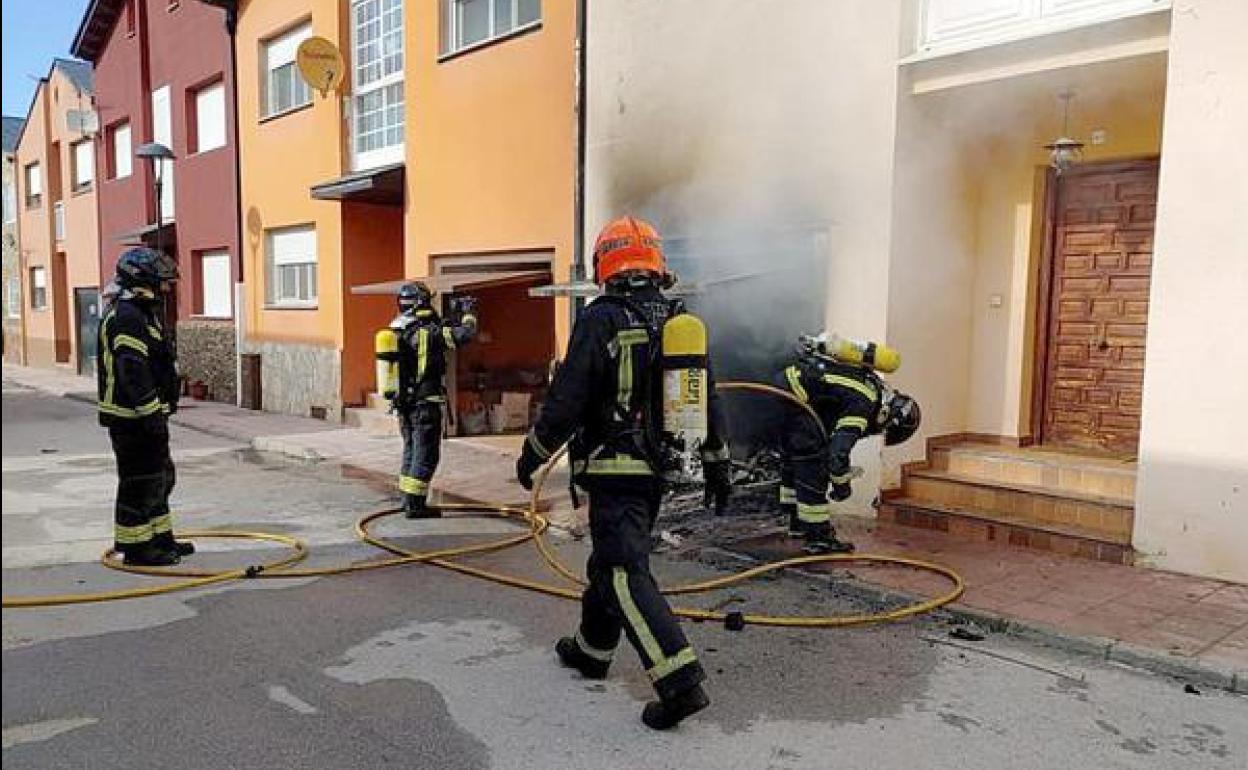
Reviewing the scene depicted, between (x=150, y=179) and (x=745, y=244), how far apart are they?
15.8 meters

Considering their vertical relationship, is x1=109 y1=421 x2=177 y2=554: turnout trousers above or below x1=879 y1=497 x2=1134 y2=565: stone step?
above

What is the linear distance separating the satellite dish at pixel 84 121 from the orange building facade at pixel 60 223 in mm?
23

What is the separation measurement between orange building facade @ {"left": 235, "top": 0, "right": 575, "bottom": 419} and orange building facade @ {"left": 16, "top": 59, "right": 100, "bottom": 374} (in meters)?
9.49

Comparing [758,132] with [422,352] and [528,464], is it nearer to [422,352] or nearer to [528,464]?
[422,352]

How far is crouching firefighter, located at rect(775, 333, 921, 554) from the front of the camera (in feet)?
19.9

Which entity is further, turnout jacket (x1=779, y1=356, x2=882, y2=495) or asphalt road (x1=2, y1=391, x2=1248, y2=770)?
turnout jacket (x1=779, y1=356, x2=882, y2=495)

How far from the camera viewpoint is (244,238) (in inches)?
634

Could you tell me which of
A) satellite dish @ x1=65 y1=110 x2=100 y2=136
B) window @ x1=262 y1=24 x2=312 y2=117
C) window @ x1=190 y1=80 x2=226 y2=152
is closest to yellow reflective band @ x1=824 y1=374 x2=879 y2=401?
window @ x1=262 y1=24 x2=312 y2=117

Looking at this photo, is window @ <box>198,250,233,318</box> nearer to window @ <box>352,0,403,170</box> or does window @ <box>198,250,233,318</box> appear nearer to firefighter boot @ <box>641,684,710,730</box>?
window @ <box>352,0,403,170</box>

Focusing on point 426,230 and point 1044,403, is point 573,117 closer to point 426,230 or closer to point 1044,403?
point 426,230

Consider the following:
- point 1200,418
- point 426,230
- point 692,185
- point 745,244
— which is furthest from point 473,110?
point 1200,418

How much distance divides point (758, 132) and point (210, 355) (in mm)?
12717

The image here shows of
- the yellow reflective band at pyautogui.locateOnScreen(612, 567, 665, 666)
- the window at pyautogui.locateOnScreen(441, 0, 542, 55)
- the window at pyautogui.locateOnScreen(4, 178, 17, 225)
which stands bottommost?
the yellow reflective band at pyautogui.locateOnScreen(612, 567, 665, 666)

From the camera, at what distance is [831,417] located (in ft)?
20.7
